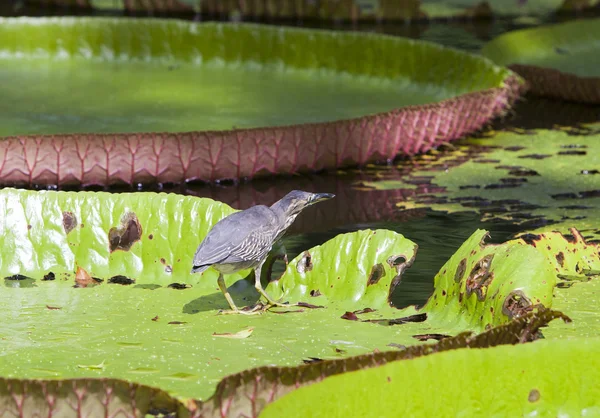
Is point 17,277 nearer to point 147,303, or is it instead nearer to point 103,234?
point 103,234

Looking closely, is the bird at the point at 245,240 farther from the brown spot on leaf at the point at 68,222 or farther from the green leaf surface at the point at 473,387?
the green leaf surface at the point at 473,387

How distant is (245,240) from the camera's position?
2541 millimetres

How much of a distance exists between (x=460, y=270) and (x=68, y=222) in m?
1.02

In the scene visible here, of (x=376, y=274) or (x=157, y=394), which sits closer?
(x=157, y=394)

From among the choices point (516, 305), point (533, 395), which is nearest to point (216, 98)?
point (516, 305)

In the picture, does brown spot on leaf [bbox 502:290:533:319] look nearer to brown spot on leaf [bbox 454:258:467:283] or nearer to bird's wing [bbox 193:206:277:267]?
brown spot on leaf [bbox 454:258:467:283]

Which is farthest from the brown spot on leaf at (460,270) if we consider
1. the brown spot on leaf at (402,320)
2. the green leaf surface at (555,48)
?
the green leaf surface at (555,48)

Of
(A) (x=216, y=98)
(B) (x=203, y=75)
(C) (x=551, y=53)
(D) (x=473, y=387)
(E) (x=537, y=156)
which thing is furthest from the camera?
(C) (x=551, y=53)

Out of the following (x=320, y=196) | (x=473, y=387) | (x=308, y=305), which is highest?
(x=320, y=196)

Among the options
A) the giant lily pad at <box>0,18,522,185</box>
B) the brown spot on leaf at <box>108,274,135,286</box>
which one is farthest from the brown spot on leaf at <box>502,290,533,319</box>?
the giant lily pad at <box>0,18,522,185</box>

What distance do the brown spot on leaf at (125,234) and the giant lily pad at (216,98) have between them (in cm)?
122

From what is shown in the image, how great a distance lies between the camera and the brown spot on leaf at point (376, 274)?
2.70 m

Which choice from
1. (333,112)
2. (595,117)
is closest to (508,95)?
(595,117)

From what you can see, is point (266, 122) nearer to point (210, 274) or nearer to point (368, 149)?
point (368, 149)
